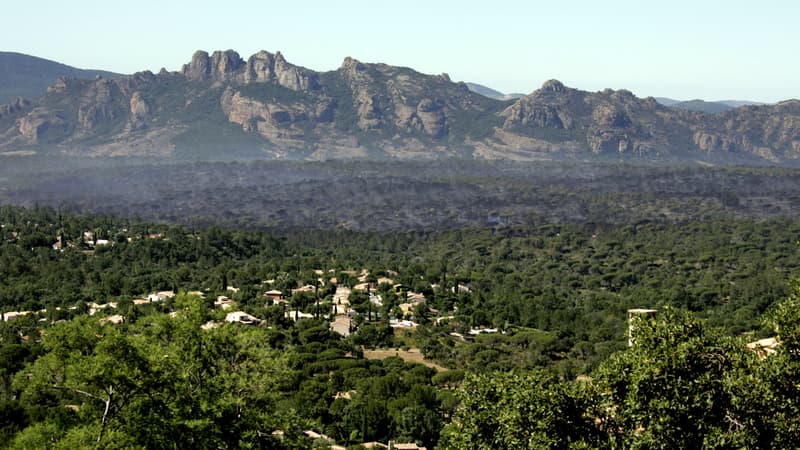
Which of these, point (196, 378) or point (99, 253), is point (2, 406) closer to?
point (196, 378)

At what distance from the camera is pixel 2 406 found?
5178 centimetres

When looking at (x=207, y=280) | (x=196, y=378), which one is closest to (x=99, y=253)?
(x=207, y=280)

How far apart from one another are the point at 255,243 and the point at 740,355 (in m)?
156

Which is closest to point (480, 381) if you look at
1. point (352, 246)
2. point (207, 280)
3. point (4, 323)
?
point (4, 323)

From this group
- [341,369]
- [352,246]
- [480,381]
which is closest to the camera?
[480,381]

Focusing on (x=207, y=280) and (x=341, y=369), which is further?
(x=207, y=280)

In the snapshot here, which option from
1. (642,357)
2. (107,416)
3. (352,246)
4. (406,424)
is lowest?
(352,246)

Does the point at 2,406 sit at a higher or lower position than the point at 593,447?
lower

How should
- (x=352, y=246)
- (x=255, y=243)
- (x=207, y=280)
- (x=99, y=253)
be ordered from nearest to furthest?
(x=207, y=280), (x=99, y=253), (x=255, y=243), (x=352, y=246)

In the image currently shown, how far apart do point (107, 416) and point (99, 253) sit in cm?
12582

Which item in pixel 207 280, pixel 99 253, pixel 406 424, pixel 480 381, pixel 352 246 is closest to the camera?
pixel 480 381

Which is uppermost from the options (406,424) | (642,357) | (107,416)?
(642,357)

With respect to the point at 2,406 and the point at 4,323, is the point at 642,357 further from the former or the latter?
the point at 4,323

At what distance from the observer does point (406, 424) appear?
58.3m
